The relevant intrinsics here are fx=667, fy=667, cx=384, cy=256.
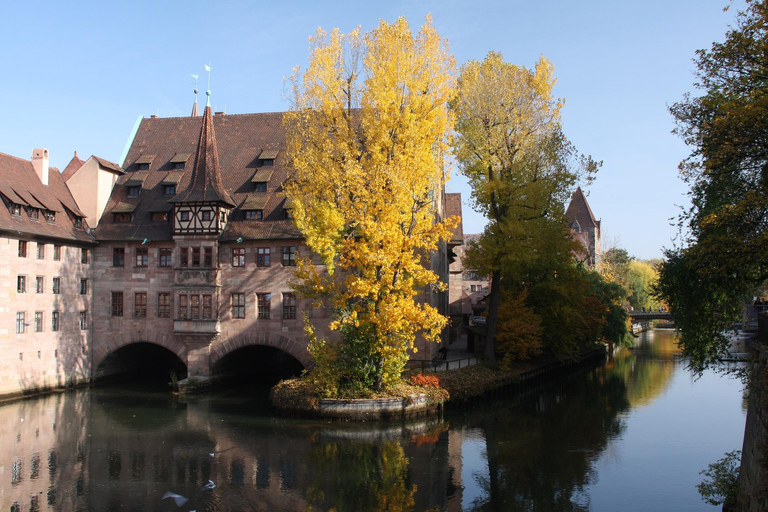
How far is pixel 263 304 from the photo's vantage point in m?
32.3

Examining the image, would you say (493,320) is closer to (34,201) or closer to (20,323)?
(20,323)

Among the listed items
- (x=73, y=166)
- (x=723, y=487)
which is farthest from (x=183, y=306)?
(x=723, y=487)

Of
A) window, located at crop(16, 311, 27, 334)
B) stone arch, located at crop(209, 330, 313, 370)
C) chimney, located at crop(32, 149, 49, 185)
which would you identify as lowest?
stone arch, located at crop(209, 330, 313, 370)

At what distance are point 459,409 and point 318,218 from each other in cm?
984

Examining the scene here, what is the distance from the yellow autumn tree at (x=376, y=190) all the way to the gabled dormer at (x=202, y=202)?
7.66 m

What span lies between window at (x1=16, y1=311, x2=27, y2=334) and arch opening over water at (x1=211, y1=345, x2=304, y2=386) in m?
8.53

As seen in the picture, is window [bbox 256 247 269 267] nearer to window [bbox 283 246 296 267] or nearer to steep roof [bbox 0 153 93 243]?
window [bbox 283 246 296 267]

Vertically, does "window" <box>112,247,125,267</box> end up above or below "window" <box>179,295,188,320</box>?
above

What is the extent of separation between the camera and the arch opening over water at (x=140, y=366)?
34875mm

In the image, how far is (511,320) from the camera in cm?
3403

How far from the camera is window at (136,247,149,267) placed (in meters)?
33.7

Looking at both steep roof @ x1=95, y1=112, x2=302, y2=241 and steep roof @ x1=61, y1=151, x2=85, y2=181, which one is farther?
steep roof @ x1=61, y1=151, x2=85, y2=181

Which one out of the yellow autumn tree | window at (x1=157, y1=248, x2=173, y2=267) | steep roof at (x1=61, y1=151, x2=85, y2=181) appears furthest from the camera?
steep roof at (x1=61, y1=151, x2=85, y2=181)

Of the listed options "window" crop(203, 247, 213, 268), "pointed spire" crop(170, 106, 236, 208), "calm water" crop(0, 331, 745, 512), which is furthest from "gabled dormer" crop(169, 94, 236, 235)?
"calm water" crop(0, 331, 745, 512)
